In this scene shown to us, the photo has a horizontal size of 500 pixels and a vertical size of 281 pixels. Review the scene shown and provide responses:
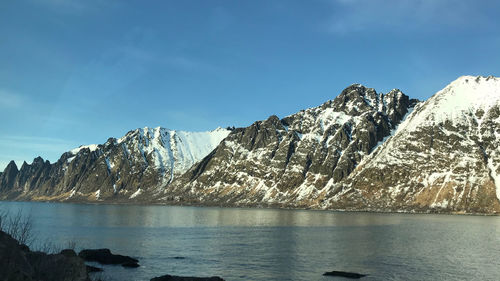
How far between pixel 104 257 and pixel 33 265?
Answer: 1562 inches

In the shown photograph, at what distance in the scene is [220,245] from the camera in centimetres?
10069

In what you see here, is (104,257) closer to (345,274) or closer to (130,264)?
(130,264)

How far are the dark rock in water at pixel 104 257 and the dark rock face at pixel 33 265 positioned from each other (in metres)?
34.7

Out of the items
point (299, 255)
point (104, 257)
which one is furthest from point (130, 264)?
point (299, 255)

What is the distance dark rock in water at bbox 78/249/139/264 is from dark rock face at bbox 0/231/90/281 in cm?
3469

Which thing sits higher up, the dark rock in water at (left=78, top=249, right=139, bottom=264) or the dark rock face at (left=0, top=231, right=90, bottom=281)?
the dark rock face at (left=0, top=231, right=90, bottom=281)

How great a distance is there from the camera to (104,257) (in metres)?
75.4

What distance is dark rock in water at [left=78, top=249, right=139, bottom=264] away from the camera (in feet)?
245

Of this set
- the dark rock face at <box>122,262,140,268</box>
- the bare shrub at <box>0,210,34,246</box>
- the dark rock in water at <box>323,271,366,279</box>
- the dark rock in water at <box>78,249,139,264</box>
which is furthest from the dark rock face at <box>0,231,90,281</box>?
the dark rock in water at <box>323,271,366,279</box>

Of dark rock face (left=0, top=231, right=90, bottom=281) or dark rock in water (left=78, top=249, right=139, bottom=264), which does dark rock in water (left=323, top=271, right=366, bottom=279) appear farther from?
dark rock face (left=0, top=231, right=90, bottom=281)

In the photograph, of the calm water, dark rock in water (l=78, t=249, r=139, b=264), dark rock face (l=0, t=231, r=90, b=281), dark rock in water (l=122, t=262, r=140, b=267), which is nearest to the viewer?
Result: dark rock face (l=0, t=231, r=90, b=281)

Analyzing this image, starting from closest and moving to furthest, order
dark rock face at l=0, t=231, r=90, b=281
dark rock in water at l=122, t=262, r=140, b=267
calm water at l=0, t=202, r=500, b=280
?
1. dark rock face at l=0, t=231, r=90, b=281
2. calm water at l=0, t=202, r=500, b=280
3. dark rock in water at l=122, t=262, r=140, b=267

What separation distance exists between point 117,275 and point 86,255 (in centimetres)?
1645

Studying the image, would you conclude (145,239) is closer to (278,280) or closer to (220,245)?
(220,245)
